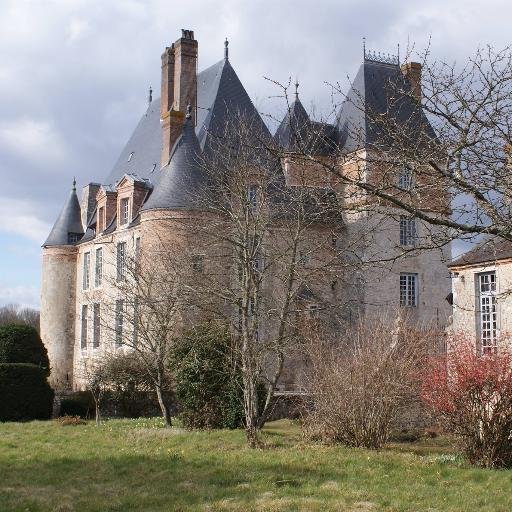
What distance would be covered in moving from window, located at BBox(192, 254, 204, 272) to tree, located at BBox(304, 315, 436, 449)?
18.5ft

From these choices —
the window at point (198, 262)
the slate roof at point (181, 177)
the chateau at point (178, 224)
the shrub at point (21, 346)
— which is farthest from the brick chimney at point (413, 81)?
the shrub at point (21, 346)

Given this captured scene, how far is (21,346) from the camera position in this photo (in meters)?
24.6

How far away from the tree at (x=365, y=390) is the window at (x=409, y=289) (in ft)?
45.9

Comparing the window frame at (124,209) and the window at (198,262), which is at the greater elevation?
the window frame at (124,209)

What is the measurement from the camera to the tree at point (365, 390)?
41.7 feet

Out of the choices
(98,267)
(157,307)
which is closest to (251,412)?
(157,307)

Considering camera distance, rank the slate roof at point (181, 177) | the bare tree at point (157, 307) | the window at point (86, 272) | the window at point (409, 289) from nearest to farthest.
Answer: the bare tree at point (157, 307) < the slate roof at point (181, 177) < the window at point (409, 289) < the window at point (86, 272)

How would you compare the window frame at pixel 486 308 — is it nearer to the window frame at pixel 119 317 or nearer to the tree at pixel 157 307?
the tree at pixel 157 307

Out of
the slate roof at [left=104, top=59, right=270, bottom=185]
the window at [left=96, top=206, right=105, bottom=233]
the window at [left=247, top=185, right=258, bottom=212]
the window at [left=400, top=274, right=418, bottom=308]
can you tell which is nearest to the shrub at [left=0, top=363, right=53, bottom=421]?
the window at [left=247, top=185, right=258, bottom=212]

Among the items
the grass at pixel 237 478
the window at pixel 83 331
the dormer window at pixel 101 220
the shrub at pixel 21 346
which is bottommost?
the grass at pixel 237 478

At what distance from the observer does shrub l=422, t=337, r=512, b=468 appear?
11297 millimetres

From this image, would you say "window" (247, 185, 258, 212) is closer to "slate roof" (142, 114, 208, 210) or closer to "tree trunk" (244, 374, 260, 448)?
"tree trunk" (244, 374, 260, 448)

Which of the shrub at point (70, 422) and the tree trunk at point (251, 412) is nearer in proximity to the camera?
the tree trunk at point (251, 412)

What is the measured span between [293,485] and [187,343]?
7.36 metres
